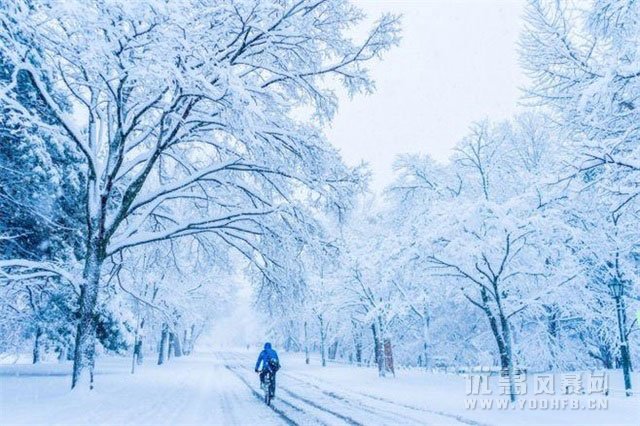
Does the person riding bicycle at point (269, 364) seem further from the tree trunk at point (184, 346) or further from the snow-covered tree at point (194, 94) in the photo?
the tree trunk at point (184, 346)

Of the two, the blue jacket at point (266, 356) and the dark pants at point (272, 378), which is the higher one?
the blue jacket at point (266, 356)

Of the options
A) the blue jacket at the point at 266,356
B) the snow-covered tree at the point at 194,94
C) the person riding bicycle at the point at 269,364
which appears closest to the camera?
the snow-covered tree at the point at 194,94

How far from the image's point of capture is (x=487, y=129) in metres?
16.9

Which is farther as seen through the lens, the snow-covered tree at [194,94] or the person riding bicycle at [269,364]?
the person riding bicycle at [269,364]

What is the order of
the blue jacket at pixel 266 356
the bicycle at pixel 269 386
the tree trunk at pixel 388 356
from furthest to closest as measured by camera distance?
the tree trunk at pixel 388 356, the blue jacket at pixel 266 356, the bicycle at pixel 269 386

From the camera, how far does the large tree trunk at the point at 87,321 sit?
10719 mm

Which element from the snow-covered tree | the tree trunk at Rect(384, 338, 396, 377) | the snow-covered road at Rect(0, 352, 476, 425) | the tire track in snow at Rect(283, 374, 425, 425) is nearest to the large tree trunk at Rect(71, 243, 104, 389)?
the snow-covered tree

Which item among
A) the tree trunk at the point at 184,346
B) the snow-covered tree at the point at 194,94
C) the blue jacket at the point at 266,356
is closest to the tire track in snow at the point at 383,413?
the blue jacket at the point at 266,356

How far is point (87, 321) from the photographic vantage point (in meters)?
10.8

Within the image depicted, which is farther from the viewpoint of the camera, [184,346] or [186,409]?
[184,346]

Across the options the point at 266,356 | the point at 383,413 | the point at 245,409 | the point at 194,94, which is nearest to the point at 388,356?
the point at 266,356

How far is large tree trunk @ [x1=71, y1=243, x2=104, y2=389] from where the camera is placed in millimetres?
10719

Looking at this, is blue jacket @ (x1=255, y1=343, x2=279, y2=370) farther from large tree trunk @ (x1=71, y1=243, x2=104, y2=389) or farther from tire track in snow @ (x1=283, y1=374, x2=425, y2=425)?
large tree trunk @ (x1=71, y1=243, x2=104, y2=389)

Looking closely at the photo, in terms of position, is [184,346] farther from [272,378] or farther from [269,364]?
[272,378]
